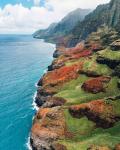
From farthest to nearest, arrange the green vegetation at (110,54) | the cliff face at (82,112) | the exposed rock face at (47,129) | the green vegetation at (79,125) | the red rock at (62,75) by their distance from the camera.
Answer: the red rock at (62,75) → the green vegetation at (110,54) → the green vegetation at (79,125) → the exposed rock face at (47,129) → the cliff face at (82,112)

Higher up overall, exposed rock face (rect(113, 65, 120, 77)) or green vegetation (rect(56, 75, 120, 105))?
exposed rock face (rect(113, 65, 120, 77))

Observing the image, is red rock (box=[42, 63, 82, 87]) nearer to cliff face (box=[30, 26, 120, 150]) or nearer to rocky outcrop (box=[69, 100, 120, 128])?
cliff face (box=[30, 26, 120, 150])

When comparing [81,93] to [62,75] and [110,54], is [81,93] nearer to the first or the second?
[62,75]

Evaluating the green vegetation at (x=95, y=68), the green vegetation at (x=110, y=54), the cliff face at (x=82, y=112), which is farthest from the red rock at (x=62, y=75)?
the green vegetation at (x=110, y=54)

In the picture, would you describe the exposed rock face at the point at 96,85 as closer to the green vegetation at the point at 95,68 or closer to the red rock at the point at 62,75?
the green vegetation at the point at 95,68

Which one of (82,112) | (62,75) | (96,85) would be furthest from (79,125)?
(62,75)

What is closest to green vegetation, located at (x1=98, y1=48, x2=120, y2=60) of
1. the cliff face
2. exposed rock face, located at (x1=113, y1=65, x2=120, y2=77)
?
the cliff face

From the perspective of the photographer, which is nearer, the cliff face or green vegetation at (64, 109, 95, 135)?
the cliff face

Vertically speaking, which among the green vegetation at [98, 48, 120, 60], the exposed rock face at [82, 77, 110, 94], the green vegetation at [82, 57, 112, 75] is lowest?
the exposed rock face at [82, 77, 110, 94]
